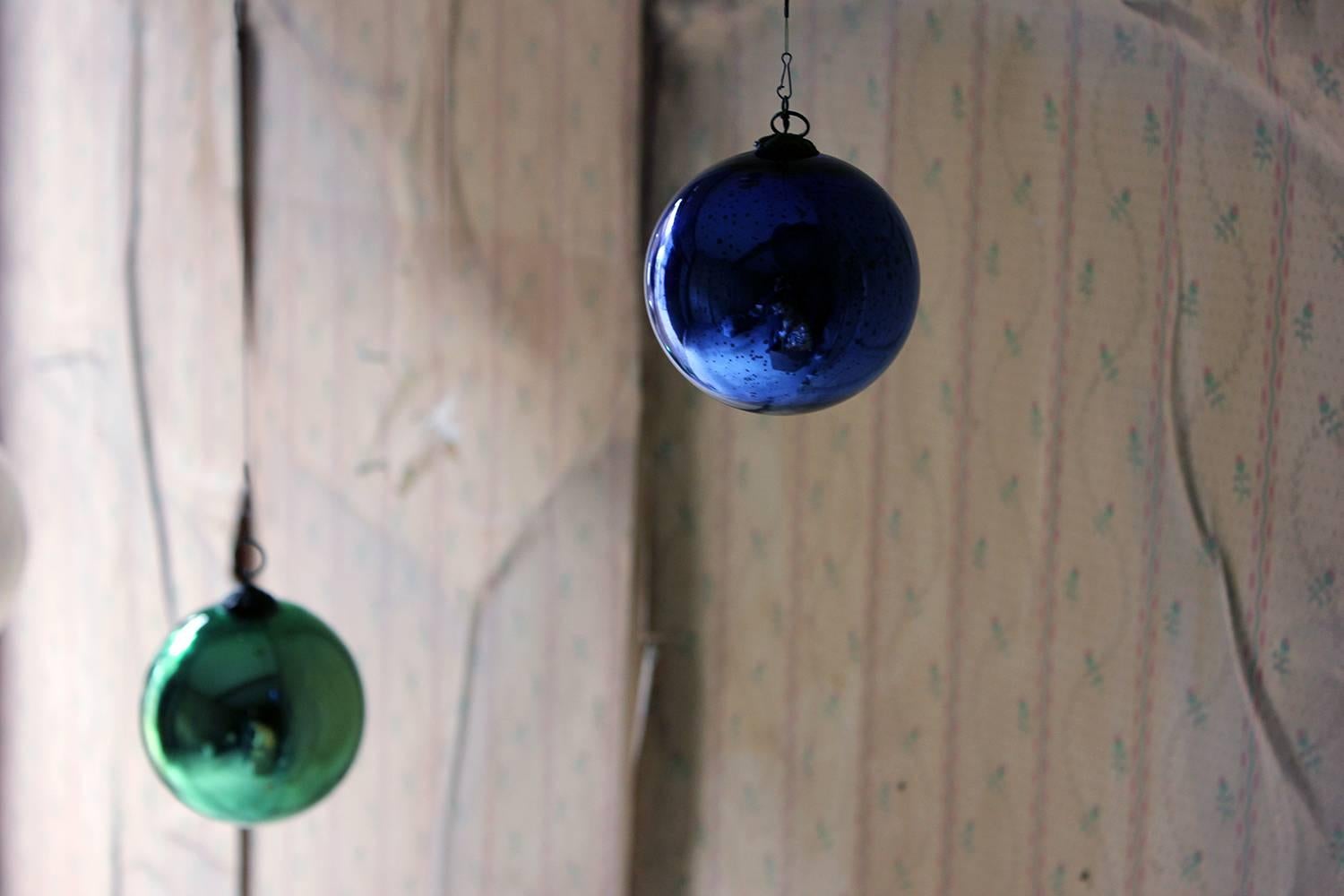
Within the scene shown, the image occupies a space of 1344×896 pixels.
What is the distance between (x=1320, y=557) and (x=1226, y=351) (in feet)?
0.66

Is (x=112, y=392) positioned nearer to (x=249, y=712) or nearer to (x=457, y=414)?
(x=457, y=414)

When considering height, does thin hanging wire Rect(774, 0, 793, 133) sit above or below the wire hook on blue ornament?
above

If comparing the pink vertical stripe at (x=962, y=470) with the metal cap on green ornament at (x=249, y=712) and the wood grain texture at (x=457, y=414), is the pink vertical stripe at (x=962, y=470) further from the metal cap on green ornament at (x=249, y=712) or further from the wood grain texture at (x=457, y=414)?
the metal cap on green ornament at (x=249, y=712)

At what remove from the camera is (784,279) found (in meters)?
→ 0.68

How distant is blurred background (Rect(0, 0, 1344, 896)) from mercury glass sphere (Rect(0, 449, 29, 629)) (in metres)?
0.72

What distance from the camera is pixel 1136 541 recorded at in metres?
1.21

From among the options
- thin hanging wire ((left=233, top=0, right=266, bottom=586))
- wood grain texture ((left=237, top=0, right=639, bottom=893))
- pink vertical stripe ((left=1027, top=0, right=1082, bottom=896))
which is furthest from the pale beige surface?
thin hanging wire ((left=233, top=0, right=266, bottom=586))

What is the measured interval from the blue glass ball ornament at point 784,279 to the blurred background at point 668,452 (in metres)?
0.58

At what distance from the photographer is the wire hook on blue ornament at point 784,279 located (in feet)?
2.24

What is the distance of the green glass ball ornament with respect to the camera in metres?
1.05

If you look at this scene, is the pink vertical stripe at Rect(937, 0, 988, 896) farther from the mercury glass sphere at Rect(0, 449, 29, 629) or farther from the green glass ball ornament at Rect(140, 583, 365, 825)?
the mercury glass sphere at Rect(0, 449, 29, 629)

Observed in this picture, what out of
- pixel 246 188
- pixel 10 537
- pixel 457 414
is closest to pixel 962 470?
pixel 457 414

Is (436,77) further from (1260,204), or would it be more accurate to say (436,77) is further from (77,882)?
(77,882)

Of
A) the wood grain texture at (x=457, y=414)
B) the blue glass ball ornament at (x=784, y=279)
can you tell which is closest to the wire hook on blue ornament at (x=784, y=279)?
the blue glass ball ornament at (x=784, y=279)
